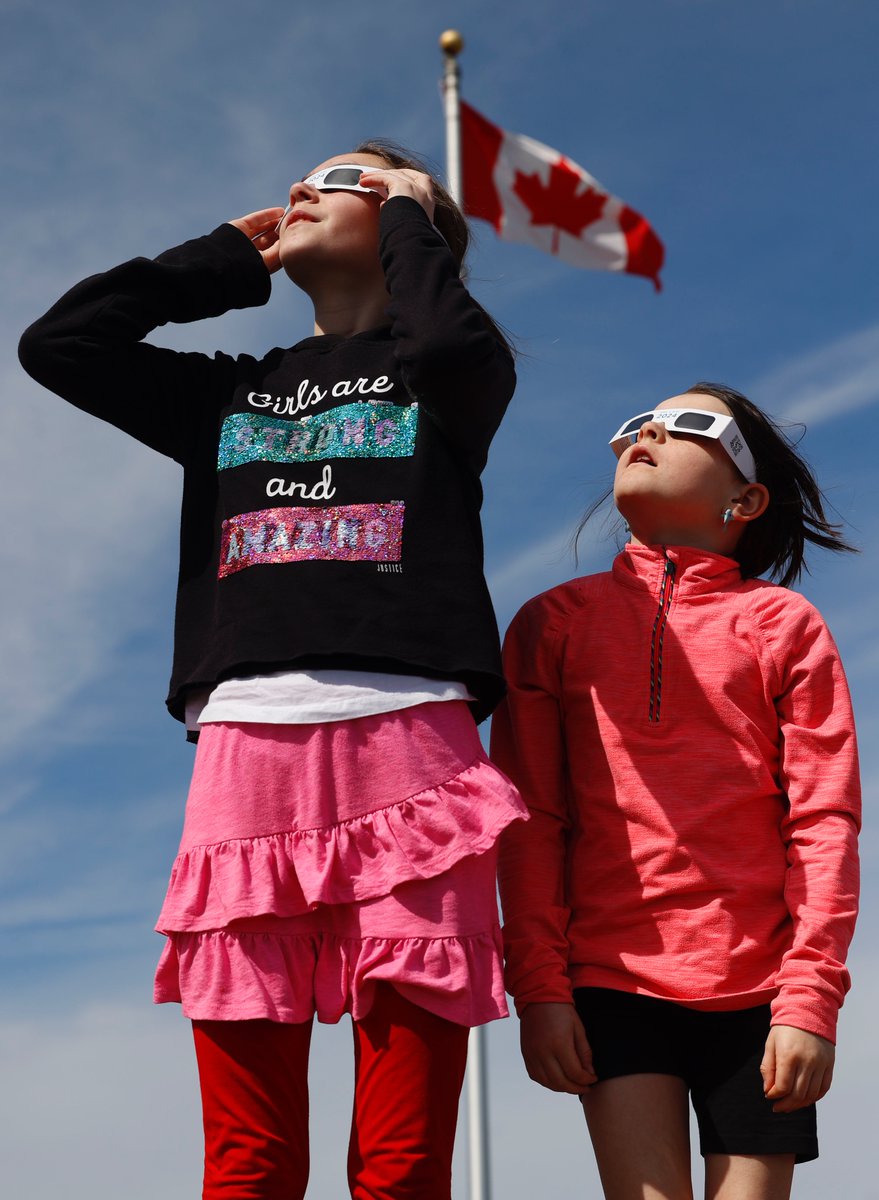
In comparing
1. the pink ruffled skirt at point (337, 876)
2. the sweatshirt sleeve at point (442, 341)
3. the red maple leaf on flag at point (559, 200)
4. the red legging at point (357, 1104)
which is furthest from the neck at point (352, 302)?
the red maple leaf on flag at point (559, 200)

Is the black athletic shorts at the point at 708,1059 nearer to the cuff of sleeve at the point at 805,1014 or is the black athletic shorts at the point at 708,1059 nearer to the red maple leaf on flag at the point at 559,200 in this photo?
the cuff of sleeve at the point at 805,1014

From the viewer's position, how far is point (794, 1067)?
2.52m

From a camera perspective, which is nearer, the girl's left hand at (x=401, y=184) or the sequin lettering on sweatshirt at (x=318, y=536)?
the sequin lettering on sweatshirt at (x=318, y=536)

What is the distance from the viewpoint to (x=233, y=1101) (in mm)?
2277

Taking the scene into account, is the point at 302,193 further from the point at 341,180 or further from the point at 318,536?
the point at 318,536

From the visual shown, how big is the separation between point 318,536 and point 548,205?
9.35m

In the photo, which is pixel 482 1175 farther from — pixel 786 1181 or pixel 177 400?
pixel 177 400

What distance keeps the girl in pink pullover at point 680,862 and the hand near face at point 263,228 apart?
1.06 meters

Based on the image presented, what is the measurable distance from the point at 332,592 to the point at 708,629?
3.19 feet

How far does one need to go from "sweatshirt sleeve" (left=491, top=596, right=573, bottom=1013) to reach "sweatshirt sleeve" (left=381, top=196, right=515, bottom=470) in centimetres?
52

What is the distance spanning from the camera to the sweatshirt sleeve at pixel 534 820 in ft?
8.87

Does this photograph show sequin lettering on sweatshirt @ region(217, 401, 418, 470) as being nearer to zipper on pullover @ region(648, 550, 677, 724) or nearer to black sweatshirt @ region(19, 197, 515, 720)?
black sweatshirt @ region(19, 197, 515, 720)

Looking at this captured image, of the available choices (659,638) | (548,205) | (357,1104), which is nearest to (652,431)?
(659,638)

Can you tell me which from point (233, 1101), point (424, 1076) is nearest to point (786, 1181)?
point (424, 1076)
